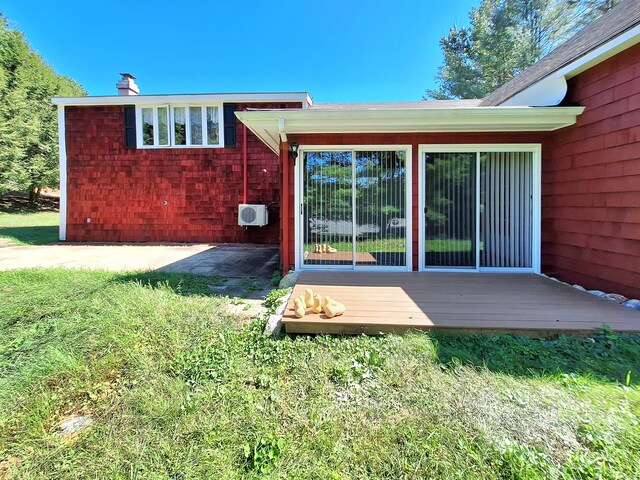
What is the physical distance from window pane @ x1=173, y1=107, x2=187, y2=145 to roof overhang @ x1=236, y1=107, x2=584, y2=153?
18.9ft

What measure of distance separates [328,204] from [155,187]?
6.60m

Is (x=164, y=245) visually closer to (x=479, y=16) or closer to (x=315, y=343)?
(x=315, y=343)

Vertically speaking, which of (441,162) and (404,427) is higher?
(441,162)

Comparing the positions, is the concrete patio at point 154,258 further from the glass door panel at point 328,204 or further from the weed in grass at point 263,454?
the weed in grass at point 263,454

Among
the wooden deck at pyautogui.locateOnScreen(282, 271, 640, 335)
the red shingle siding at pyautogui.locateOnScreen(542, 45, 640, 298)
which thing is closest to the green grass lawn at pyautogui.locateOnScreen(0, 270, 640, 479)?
the wooden deck at pyautogui.locateOnScreen(282, 271, 640, 335)

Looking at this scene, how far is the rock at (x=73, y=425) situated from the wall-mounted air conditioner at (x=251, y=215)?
687 centimetres

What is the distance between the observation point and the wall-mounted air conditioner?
342 inches

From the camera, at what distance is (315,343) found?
284cm

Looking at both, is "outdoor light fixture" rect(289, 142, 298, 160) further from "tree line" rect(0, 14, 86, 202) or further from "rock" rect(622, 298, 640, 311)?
"tree line" rect(0, 14, 86, 202)

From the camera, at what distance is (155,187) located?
9.46 meters

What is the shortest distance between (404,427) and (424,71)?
72.9 feet

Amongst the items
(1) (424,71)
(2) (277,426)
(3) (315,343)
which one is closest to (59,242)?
(3) (315,343)

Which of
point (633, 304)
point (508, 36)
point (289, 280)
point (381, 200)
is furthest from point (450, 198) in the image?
point (508, 36)

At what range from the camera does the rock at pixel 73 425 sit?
187cm
